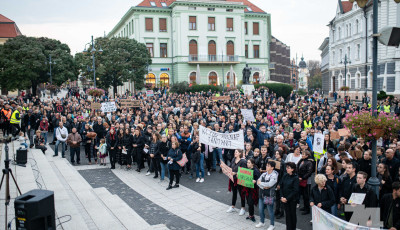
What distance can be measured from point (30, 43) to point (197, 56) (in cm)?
2511

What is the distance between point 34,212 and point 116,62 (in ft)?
137

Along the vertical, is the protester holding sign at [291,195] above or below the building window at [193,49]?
below

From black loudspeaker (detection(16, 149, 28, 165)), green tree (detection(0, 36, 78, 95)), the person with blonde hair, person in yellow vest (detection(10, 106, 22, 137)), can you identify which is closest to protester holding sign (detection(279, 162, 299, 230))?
the person with blonde hair

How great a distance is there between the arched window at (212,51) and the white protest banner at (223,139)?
48.4m

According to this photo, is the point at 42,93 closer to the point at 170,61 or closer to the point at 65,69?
the point at 65,69

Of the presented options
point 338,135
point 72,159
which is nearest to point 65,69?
point 72,159

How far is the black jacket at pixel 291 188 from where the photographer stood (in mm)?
8164

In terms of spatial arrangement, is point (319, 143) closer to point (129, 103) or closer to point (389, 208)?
point (389, 208)

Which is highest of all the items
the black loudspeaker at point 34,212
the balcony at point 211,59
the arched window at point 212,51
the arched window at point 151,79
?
the arched window at point 212,51

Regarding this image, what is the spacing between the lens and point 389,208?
22.1ft

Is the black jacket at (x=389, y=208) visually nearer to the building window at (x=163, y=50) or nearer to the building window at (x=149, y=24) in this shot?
the building window at (x=149, y=24)

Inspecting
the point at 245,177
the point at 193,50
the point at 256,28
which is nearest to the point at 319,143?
the point at 245,177

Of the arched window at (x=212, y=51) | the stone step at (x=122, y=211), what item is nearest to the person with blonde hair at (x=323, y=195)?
the stone step at (x=122, y=211)

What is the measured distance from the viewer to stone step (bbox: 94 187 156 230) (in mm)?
8898
